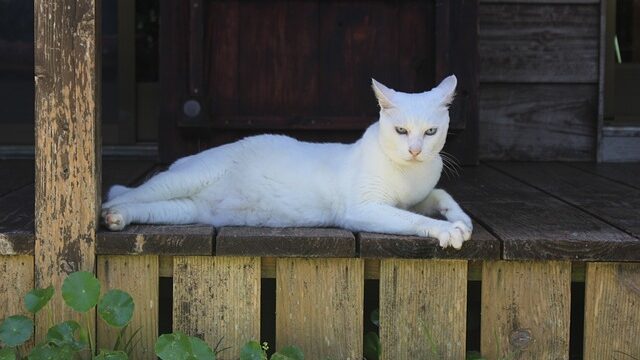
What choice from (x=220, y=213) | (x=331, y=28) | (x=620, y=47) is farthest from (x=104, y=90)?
(x=620, y=47)

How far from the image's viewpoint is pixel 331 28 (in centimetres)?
456

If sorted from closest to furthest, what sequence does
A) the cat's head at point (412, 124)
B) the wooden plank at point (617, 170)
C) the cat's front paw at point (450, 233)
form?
the cat's front paw at point (450, 233) < the cat's head at point (412, 124) < the wooden plank at point (617, 170)

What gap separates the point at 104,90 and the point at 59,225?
108 inches

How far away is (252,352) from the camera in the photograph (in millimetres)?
2656

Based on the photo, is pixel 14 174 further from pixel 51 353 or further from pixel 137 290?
pixel 51 353

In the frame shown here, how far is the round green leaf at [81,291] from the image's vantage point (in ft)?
8.56

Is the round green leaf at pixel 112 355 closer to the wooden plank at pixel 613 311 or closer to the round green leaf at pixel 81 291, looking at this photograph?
the round green leaf at pixel 81 291

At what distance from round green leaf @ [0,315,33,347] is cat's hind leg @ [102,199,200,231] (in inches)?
14.9

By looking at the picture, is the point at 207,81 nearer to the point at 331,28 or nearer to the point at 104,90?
the point at 331,28

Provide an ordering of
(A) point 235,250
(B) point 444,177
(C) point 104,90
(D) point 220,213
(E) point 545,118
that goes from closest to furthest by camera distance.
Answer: (A) point 235,250 → (D) point 220,213 → (B) point 444,177 → (E) point 545,118 → (C) point 104,90

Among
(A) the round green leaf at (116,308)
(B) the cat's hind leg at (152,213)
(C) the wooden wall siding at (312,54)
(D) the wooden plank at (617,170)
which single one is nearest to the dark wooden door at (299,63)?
(C) the wooden wall siding at (312,54)

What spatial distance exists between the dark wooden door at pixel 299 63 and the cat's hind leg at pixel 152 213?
1.33 m

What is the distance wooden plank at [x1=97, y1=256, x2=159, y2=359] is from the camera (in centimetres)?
282

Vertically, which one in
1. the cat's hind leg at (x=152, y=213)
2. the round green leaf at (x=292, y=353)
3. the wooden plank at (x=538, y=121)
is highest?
the wooden plank at (x=538, y=121)
